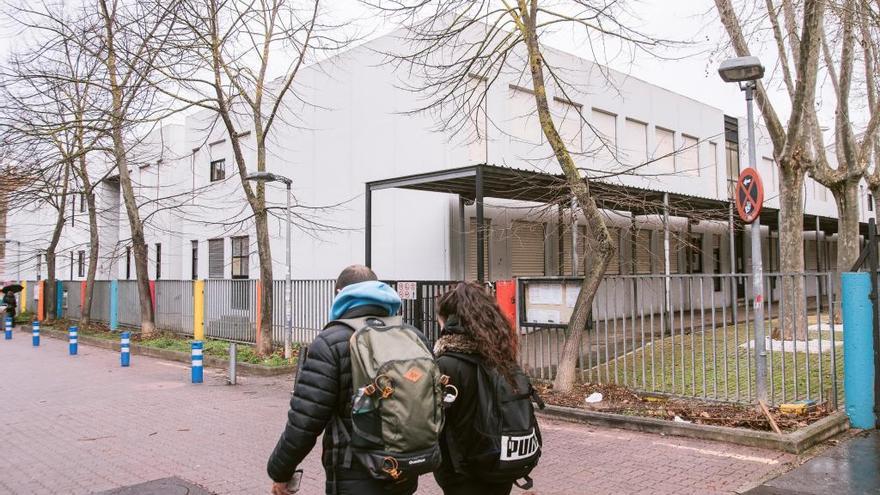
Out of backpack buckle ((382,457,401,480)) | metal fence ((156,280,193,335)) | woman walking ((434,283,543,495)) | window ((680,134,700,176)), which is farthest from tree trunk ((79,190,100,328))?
backpack buckle ((382,457,401,480))

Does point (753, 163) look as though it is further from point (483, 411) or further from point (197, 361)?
point (197, 361)

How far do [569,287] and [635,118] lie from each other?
1192cm

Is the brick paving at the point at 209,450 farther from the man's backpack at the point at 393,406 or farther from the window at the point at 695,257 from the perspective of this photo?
the window at the point at 695,257

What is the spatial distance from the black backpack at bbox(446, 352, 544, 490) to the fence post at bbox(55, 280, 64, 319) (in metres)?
28.8

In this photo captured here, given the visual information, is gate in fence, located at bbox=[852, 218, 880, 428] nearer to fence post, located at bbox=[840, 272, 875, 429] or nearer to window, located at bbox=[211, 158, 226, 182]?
fence post, located at bbox=[840, 272, 875, 429]

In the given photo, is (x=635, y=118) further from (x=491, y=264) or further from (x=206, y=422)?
(x=206, y=422)

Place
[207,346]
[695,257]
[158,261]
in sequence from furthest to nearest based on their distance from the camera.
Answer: [158,261], [695,257], [207,346]

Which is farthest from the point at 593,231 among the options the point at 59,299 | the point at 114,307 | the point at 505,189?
the point at 59,299

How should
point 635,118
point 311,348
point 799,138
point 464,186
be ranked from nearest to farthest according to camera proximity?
point 311,348
point 799,138
point 464,186
point 635,118

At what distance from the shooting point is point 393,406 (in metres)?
2.55

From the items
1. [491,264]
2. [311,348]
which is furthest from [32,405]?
[491,264]

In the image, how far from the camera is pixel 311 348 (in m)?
2.78

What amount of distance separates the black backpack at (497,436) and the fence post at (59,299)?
1133 inches

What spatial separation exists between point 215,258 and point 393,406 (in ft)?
73.6
